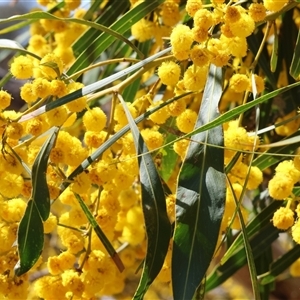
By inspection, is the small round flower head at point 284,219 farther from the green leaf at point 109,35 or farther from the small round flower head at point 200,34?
the green leaf at point 109,35

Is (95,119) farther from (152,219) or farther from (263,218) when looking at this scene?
(263,218)

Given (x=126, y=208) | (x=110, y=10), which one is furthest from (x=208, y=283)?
(x=110, y=10)

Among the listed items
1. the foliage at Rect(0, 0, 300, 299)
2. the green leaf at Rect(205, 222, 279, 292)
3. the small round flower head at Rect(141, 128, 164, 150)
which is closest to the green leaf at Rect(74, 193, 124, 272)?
the foliage at Rect(0, 0, 300, 299)

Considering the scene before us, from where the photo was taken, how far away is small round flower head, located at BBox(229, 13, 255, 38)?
708 millimetres

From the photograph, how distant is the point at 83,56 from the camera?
0.95 m

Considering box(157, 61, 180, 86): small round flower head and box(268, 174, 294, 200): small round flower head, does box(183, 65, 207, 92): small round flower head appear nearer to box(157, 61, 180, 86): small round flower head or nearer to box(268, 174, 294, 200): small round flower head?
box(157, 61, 180, 86): small round flower head

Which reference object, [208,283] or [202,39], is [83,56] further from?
[208,283]

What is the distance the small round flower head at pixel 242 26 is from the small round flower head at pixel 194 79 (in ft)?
0.20

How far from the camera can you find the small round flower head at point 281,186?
2.34 feet

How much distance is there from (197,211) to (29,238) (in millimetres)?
192

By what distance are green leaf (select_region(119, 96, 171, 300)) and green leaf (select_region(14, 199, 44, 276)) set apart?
0.12m

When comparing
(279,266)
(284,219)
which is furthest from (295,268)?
(284,219)

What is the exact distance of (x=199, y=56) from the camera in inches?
27.8

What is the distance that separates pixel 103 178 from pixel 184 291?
0.58 feet
